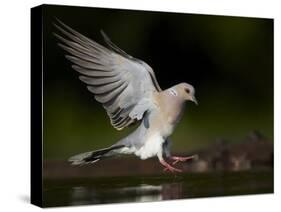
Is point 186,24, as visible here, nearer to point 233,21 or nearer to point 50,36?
point 233,21

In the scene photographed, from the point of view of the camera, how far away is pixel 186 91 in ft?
22.7

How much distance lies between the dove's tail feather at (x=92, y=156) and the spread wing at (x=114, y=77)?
18cm

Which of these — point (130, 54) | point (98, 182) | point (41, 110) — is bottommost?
point (98, 182)

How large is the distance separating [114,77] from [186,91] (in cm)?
60

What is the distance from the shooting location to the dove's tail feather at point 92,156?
257 inches

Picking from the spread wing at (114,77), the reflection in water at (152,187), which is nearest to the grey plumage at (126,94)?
the spread wing at (114,77)

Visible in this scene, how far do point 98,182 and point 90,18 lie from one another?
1195 mm

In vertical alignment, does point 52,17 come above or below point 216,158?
above

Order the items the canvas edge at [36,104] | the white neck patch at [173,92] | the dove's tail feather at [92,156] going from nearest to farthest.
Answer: the canvas edge at [36,104] < the dove's tail feather at [92,156] < the white neck patch at [173,92]

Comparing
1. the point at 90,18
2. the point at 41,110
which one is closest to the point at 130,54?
the point at 90,18

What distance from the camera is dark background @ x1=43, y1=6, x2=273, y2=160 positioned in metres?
6.41

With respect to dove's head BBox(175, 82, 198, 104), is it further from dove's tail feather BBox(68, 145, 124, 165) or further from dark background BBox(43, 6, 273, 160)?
dove's tail feather BBox(68, 145, 124, 165)

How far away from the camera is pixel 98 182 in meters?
6.59

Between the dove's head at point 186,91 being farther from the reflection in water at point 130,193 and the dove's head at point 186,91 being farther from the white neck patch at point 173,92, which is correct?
the reflection in water at point 130,193
